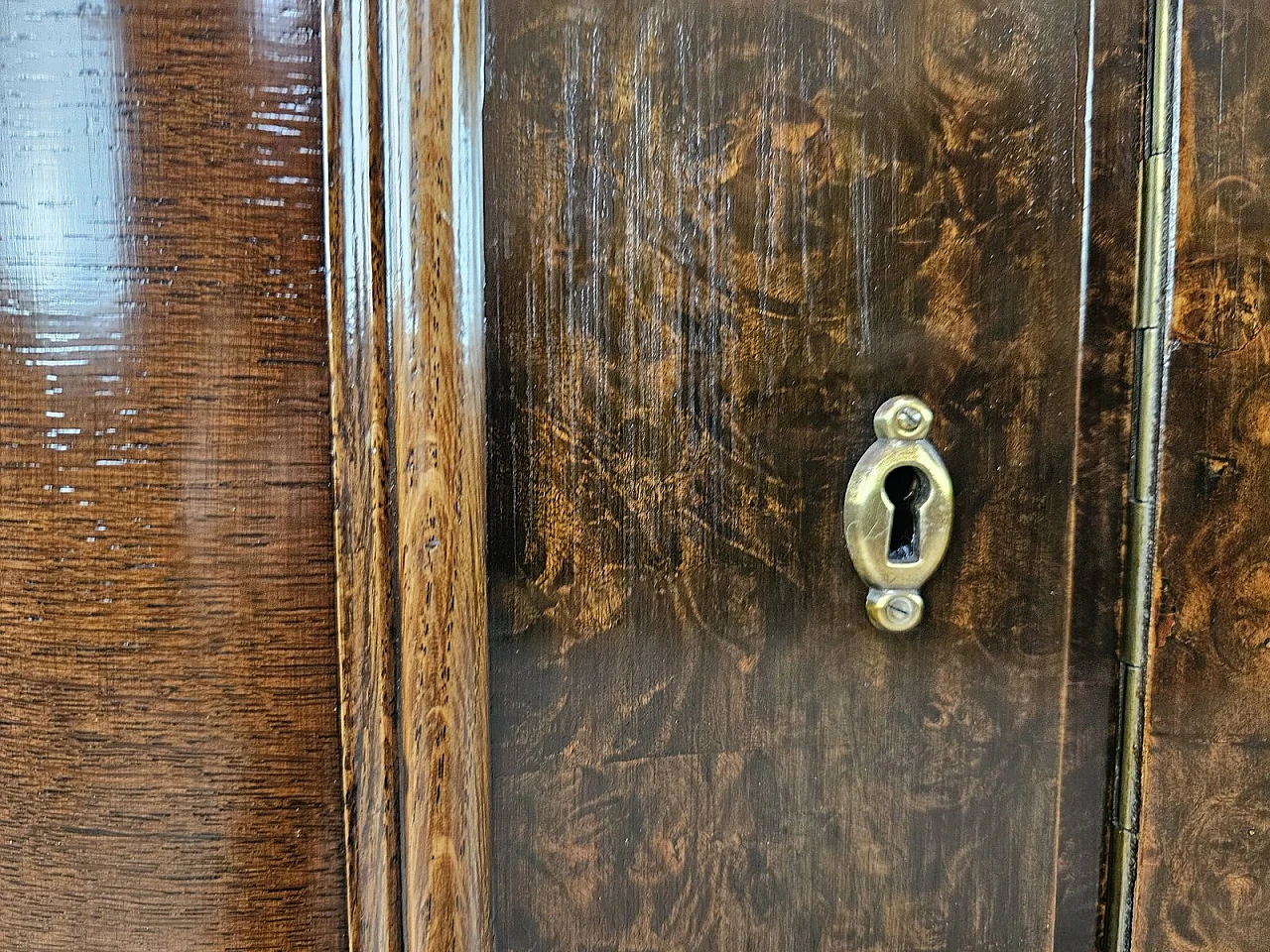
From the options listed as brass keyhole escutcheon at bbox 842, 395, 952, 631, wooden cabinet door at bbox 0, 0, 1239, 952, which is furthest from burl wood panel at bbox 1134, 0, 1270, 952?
brass keyhole escutcheon at bbox 842, 395, 952, 631

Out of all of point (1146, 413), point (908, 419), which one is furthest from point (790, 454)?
point (1146, 413)

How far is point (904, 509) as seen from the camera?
0.41m

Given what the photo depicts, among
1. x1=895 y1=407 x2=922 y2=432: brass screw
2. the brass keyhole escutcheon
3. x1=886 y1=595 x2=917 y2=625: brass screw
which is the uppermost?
x1=895 y1=407 x2=922 y2=432: brass screw

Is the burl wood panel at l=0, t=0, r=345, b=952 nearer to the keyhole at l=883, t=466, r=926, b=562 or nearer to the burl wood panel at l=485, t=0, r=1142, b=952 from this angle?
the burl wood panel at l=485, t=0, r=1142, b=952

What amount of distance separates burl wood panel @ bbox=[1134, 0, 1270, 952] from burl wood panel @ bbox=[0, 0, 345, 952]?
371 mm

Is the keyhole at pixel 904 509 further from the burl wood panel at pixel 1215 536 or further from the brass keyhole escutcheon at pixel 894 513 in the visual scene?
the burl wood panel at pixel 1215 536

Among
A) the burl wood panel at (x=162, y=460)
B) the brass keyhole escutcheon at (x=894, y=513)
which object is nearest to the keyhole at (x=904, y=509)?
the brass keyhole escutcheon at (x=894, y=513)

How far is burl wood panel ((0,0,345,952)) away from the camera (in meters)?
0.33

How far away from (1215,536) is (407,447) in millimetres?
359

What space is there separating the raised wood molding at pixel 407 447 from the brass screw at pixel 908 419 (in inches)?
7.3

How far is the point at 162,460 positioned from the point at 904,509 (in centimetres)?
32

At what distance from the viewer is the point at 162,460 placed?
34cm

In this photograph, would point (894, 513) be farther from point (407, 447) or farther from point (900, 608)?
point (407, 447)

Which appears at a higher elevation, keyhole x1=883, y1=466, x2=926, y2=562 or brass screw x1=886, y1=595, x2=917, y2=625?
keyhole x1=883, y1=466, x2=926, y2=562
